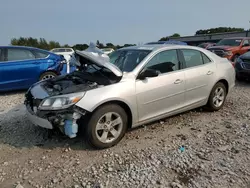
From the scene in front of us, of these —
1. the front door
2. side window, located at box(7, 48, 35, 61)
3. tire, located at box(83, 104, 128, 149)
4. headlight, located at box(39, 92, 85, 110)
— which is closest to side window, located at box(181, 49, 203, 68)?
the front door

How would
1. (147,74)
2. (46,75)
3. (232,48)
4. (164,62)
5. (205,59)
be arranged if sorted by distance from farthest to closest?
(232,48)
(46,75)
(205,59)
(164,62)
(147,74)

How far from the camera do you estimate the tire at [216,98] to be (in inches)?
195

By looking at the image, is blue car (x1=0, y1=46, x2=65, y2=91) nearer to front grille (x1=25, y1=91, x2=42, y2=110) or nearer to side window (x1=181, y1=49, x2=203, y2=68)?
front grille (x1=25, y1=91, x2=42, y2=110)

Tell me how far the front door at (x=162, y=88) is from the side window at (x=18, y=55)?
14.9 feet

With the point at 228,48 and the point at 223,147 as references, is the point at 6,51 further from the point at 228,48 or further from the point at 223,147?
the point at 228,48

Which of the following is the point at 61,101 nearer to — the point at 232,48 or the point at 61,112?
the point at 61,112

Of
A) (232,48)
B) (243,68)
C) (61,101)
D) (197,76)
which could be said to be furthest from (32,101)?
(232,48)

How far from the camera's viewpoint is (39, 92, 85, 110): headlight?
3286 millimetres

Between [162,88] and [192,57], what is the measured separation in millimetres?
1166

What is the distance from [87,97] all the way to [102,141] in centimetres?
72

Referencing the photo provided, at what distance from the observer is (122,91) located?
11.7 feet

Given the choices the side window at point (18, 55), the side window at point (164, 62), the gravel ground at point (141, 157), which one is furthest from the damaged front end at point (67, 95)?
the side window at point (18, 55)

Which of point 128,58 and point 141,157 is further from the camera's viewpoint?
point 128,58

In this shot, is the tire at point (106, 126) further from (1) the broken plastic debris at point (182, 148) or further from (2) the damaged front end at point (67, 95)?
(1) the broken plastic debris at point (182, 148)
